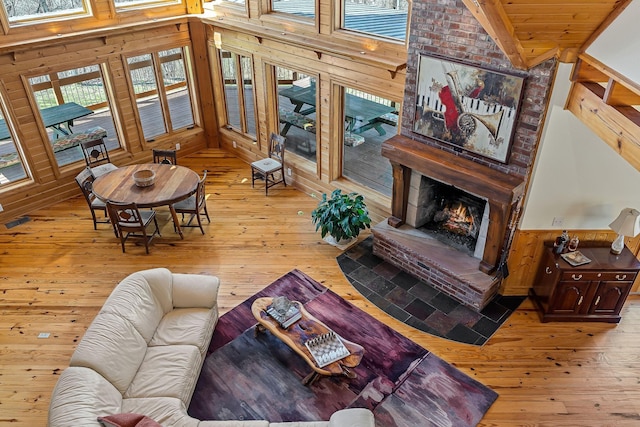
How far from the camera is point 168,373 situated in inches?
182

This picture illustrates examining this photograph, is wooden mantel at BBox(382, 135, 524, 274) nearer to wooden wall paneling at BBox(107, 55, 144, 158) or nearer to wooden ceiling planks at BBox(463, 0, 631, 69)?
wooden ceiling planks at BBox(463, 0, 631, 69)

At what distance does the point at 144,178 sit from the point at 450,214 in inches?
173

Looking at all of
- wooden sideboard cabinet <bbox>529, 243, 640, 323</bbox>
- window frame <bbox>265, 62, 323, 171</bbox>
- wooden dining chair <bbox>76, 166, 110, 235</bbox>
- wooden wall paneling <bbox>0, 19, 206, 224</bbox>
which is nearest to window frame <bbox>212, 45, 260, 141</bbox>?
window frame <bbox>265, 62, 323, 171</bbox>

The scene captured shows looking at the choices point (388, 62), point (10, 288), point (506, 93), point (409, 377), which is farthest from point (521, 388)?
point (10, 288)

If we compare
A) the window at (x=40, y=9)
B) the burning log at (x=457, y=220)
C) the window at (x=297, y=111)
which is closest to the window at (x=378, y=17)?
the window at (x=297, y=111)

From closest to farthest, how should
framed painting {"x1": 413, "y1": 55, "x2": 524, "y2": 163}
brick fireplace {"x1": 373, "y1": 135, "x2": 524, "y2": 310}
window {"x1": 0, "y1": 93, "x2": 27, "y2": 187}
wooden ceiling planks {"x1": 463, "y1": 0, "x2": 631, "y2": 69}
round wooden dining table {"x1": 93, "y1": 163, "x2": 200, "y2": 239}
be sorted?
wooden ceiling planks {"x1": 463, "y1": 0, "x2": 631, "y2": 69}
framed painting {"x1": 413, "y1": 55, "x2": 524, "y2": 163}
brick fireplace {"x1": 373, "y1": 135, "x2": 524, "y2": 310}
round wooden dining table {"x1": 93, "y1": 163, "x2": 200, "y2": 239}
window {"x1": 0, "y1": 93, "x2": 27, "y2": 187}

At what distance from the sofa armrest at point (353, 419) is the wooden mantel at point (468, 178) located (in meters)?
2.62

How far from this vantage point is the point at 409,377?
5.10 m

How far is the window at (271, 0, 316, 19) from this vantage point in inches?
273

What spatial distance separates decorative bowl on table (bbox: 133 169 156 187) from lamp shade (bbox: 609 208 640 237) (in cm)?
603

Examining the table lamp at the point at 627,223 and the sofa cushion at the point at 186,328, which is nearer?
the sofa cushion at the point at 186,328

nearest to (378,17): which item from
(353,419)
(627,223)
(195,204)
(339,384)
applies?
(195,204)

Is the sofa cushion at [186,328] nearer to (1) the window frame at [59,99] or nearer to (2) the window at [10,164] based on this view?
(1) the window frame at [59,99]

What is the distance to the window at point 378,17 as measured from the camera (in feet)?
19.7
